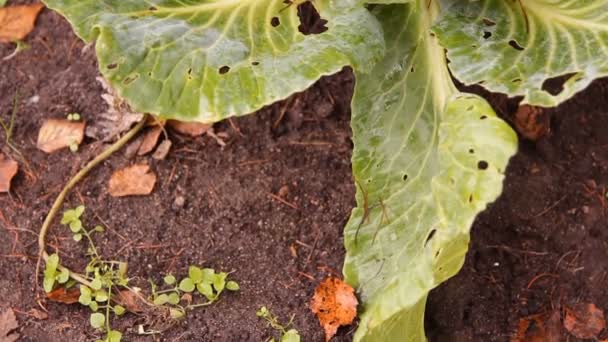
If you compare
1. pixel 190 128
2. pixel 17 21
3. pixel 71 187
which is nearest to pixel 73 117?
pixel 71 187

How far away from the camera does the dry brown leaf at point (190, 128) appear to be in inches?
118

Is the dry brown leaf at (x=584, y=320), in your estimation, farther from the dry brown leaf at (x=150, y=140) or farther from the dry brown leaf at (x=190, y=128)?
the dry brown leaf at (x=150, y=140)

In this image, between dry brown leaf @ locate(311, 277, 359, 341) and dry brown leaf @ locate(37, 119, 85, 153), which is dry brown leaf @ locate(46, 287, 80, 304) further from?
dry brown leaf @ locate(311, 277, 359, 341)

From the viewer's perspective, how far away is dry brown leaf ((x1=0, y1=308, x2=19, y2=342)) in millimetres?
2580

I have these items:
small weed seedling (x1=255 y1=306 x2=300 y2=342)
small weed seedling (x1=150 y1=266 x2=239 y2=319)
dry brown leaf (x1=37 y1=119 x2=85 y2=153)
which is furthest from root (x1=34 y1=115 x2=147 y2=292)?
small weed seedling (x1=255 y1=306 x2=300 y2=342)

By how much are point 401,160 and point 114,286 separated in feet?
3.48

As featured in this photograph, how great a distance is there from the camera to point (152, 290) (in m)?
2.66

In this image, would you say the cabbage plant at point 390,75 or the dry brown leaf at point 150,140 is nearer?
the cabbage plant at point 390,75

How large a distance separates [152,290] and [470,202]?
3.93 ft

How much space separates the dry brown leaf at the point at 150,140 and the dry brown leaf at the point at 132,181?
65mm

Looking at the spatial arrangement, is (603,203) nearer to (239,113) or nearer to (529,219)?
(529,219)

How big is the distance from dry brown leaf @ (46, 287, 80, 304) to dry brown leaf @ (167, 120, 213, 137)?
72cm

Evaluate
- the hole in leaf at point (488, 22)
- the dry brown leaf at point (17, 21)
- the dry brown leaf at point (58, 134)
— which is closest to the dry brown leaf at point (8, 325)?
the dry brown leaf at point (58, 134)

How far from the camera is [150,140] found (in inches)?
117
